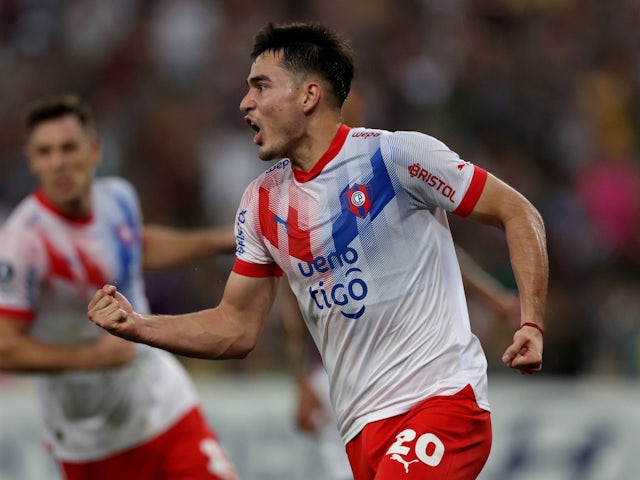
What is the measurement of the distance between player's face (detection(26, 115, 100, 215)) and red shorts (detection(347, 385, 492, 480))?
243 cm

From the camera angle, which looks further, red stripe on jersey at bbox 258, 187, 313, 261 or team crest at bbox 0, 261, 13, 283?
team crest at bbox 0, 261, 13, 283

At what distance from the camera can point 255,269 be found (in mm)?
5074

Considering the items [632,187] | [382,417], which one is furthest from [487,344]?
[382,417]

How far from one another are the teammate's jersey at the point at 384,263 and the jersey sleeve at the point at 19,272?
1.96 metres

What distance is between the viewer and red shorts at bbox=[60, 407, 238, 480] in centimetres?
650

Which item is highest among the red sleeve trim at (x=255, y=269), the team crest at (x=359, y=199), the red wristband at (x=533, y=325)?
the team crest at (x=359, y=199)

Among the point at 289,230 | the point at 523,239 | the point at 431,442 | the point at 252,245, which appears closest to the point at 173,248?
the point at 252,245

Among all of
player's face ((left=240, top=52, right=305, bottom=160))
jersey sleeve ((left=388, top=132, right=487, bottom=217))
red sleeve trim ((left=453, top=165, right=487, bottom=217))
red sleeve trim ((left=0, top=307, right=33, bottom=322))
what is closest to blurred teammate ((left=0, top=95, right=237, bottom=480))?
red sleeve trim ((left=0, top=307, right=33, bottom=322))

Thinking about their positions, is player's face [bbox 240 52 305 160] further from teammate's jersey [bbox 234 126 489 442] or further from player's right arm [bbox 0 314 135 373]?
player's right arm [bbox 0 314 135 373]

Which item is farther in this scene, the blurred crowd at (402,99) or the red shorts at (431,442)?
the blurred crowd at (402,99)

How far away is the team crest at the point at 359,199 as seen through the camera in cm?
485

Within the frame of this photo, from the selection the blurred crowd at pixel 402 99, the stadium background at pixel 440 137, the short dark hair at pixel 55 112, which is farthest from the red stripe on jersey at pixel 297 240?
the blurred crowd at pixel 402 99

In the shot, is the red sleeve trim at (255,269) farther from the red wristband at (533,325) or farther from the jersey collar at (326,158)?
the red wristband at (533,325)

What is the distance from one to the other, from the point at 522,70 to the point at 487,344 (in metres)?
3.87
